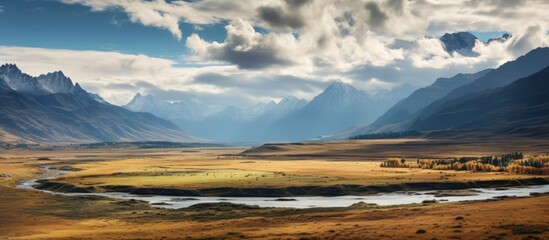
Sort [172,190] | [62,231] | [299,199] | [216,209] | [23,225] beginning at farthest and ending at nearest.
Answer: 1. [172,190]
2. [299,199]
3. [216,209]
4. [23,225]
5. [62,231]

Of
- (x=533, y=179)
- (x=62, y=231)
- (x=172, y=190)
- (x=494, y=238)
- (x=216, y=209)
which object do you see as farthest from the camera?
(x=533, y=179)

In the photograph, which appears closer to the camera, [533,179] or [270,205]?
[270,205]

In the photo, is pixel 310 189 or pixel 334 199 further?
pixel 310 189

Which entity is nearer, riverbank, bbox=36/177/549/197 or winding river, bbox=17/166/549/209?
winding river, bbox=17/166/549/209

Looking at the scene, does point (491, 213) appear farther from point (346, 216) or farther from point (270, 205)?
point (270, 205)

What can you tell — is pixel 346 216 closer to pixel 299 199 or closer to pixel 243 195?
pixel 299 199

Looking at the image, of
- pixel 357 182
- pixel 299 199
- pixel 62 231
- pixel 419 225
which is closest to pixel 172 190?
pixel 299 199

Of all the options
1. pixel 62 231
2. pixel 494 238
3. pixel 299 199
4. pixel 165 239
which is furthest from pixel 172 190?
pixel 494 238

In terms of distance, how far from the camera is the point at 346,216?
297 ft

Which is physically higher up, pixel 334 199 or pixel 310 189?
pixel 310 189

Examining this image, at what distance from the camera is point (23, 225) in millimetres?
94375

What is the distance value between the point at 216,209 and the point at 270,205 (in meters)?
15.2

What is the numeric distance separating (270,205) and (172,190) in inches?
1580

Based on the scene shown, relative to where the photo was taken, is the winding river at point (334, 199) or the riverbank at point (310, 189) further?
the riverbank at point (310, 189)
